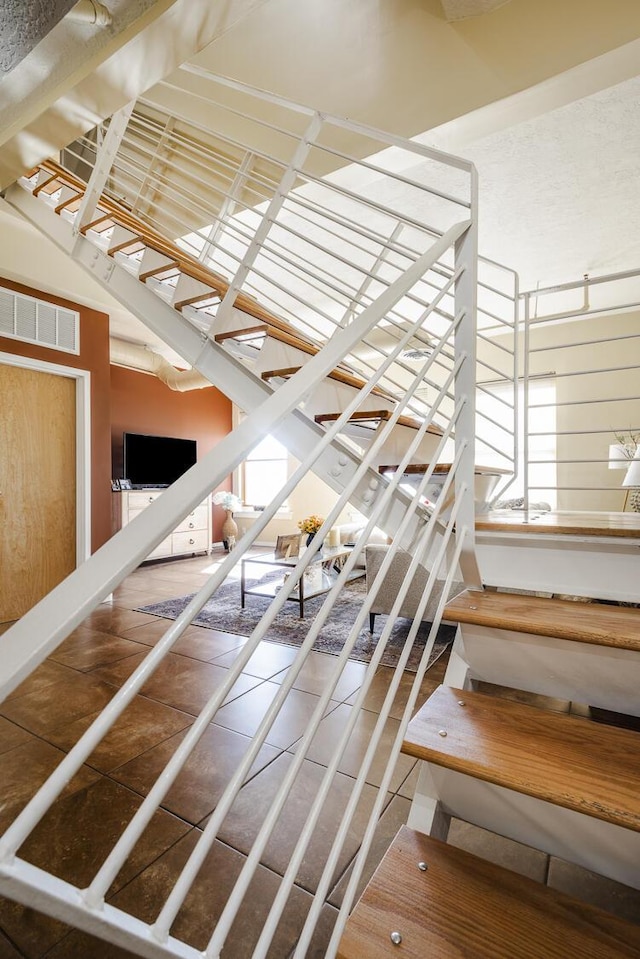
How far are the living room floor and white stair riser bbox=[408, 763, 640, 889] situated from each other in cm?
67

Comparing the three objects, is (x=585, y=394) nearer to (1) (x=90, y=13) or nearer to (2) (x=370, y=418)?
(2) (x=370, y=418)

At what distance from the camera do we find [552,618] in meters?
1.06

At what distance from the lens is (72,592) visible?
1.45 ft

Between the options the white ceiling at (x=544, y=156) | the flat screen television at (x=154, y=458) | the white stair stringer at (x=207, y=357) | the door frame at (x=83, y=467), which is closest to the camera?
the white stair stringer at (x=207, y=357)

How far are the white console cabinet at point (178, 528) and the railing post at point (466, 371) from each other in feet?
15.1

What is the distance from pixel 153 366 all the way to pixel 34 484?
2.94 m

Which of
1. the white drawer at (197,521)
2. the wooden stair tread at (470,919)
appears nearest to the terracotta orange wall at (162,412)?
the white drawer at (197,521)

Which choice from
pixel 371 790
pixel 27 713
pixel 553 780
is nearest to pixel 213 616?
pixel 27 713

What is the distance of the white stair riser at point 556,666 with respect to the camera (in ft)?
3.21

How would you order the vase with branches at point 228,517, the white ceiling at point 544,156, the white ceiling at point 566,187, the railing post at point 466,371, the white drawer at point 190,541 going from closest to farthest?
1. the railing post at point 466,371
2. the white ceiling at point 544,156
3. the white ceiling at point 566,187
4. the white drawer at point 190,541
5. the vase with branches at point 228,517

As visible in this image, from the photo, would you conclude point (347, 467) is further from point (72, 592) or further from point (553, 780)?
point (72, 592)

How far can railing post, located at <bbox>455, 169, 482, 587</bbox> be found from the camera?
1.28 metres

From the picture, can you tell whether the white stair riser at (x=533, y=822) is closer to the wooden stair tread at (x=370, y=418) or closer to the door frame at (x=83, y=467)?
the wooden stair tread at (x=370, y=418)

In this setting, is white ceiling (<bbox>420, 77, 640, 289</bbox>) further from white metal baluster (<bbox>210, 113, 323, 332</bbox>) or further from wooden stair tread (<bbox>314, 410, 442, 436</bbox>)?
wooden stair tread (<bbox>314, 410, 442, 436</bbox>)
